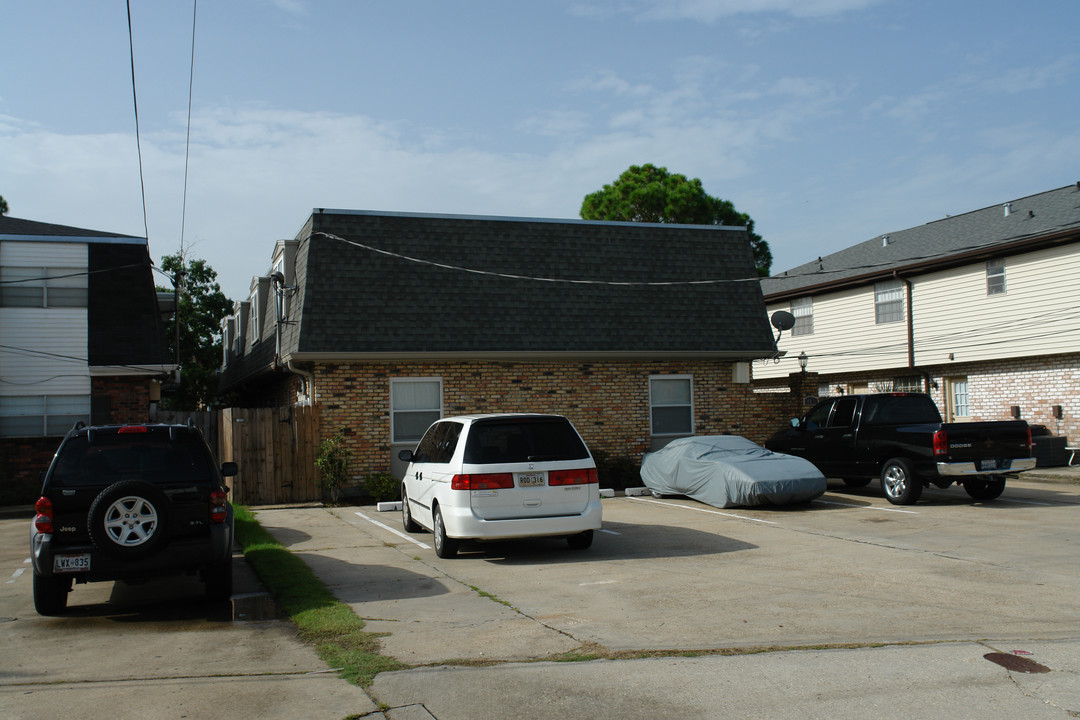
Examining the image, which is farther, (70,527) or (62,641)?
(70,527)

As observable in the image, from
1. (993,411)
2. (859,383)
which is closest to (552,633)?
(993,411)

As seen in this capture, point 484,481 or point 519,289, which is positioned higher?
point 519,289

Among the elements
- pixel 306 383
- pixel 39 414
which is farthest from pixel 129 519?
pixel 39 414

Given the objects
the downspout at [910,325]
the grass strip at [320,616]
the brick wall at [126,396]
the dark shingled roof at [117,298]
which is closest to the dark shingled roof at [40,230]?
the dark shingled roof at [117,298]

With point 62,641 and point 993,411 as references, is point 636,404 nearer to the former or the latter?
point 993,411

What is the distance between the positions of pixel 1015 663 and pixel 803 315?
26.7 m

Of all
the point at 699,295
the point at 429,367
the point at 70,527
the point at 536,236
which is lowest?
the point at 70,527

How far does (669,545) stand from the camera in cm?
1116

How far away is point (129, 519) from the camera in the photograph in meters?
7.67

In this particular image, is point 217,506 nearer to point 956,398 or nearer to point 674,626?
point 674,626

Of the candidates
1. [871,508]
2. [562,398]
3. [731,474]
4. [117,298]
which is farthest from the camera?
[117,298]

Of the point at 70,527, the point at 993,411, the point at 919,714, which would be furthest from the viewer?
the point at 993,411

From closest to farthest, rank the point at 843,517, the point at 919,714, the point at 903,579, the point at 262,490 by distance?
the point at 919,714 → the point at 903,579 → the point at 843,517 → the point at 262,490

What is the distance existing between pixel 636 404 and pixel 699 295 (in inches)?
115
